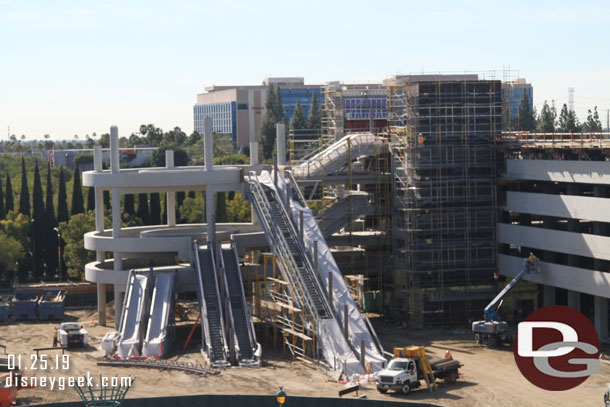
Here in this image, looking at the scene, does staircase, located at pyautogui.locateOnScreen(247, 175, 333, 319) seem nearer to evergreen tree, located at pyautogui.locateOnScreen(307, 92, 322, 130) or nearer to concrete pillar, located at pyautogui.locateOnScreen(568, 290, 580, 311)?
concrete pillar, located at pyautogui.locateOnScreen(568, 290, 580, 311)

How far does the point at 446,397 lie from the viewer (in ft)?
158

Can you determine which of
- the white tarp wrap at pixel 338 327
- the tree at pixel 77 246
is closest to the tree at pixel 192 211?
the tree at pixel 77 246

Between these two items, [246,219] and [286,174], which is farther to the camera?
[246,219]

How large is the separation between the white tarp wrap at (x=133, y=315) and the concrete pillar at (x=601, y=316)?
90.6ft

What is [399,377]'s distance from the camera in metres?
48.5

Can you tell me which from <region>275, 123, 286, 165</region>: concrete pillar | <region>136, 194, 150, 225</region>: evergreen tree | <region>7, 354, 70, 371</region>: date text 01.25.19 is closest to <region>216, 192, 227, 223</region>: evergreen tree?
<region>136, 194, 150, 225</region>: evergreen tree

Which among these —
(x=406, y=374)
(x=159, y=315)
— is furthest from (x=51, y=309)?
(x=406, y=374)

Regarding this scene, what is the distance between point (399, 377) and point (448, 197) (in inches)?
875

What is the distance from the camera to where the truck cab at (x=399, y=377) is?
48.4m

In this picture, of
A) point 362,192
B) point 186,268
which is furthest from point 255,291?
point 362,192

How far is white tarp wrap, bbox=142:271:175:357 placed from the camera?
59.5m

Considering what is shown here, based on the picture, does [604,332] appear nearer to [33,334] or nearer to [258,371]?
[258,371]

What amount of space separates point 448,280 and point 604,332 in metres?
11.3

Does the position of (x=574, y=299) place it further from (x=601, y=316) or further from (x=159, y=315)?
(x=159, y=315)
